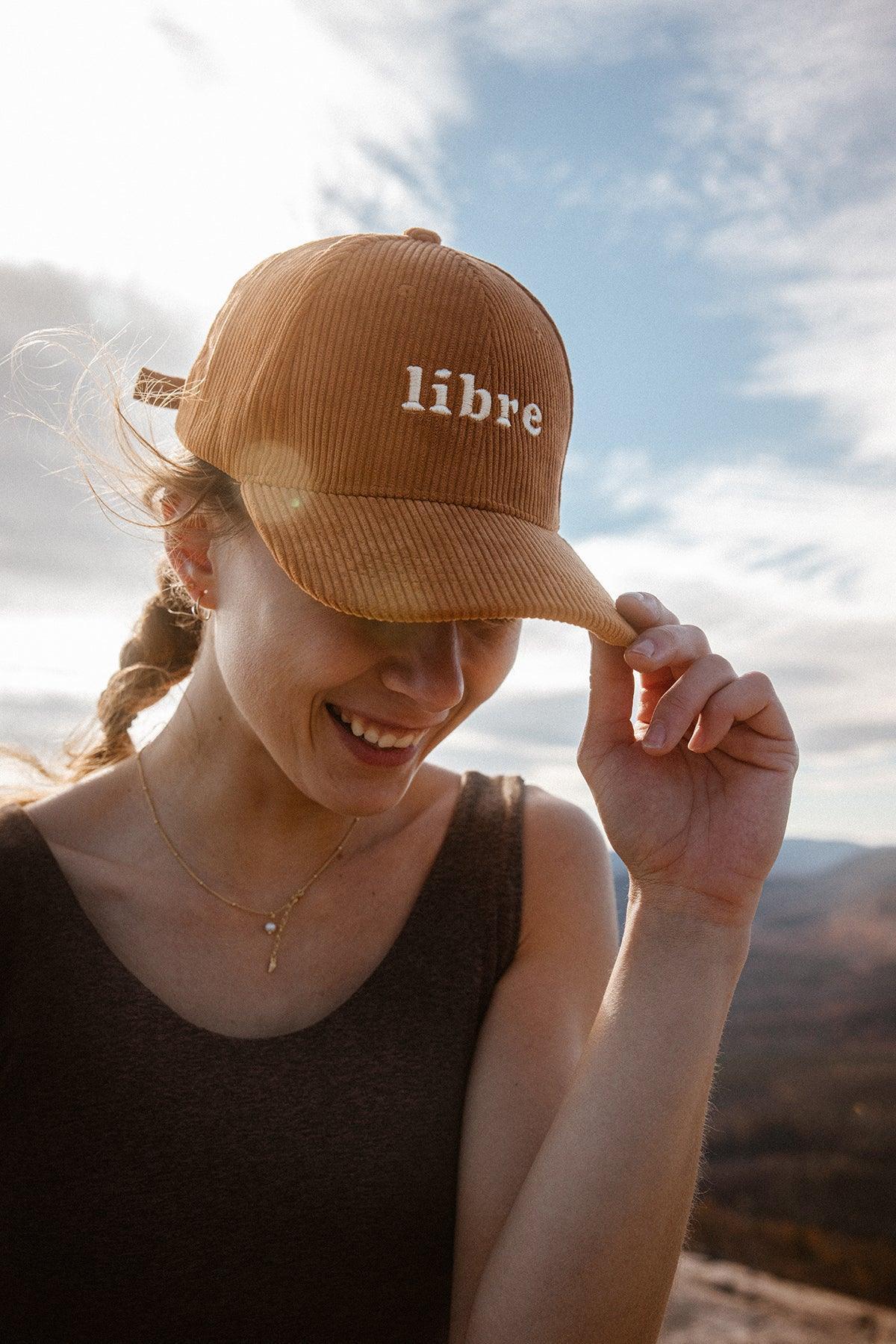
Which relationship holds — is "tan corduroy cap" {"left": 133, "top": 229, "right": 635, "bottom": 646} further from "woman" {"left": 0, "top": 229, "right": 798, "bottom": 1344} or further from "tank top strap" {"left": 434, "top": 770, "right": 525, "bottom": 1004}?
"tank top strap" {"left": 434, "top": 770, "right": 525, "bottom": 1004}

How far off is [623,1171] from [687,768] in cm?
63

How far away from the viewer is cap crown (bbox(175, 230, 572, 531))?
1.25 m

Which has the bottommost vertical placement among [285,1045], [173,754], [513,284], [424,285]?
[285,1045]

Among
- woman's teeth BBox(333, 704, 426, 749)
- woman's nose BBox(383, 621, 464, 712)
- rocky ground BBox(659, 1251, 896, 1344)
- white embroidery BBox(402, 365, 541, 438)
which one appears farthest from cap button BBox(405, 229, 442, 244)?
rocky ground BBox(659, 1251, 896, 1344)

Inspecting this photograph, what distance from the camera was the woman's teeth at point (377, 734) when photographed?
1.42 m

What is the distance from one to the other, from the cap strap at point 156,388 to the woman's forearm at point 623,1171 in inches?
49.9

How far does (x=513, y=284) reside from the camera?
4.70 ft

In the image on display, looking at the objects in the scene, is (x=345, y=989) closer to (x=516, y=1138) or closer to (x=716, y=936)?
(x=516, y=1138)

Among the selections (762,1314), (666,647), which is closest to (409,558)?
(666,647)

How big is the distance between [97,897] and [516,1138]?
843mm

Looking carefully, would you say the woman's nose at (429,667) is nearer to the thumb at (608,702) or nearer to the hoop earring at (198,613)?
the thumb at (608,702)

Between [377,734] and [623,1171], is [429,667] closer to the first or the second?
[377,734]

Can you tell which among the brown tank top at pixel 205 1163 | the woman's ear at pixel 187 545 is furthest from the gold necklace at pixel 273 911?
the woman's ear at pixel 187 545

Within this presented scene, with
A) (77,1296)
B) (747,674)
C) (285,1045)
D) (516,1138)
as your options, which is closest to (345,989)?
(285,1045)
